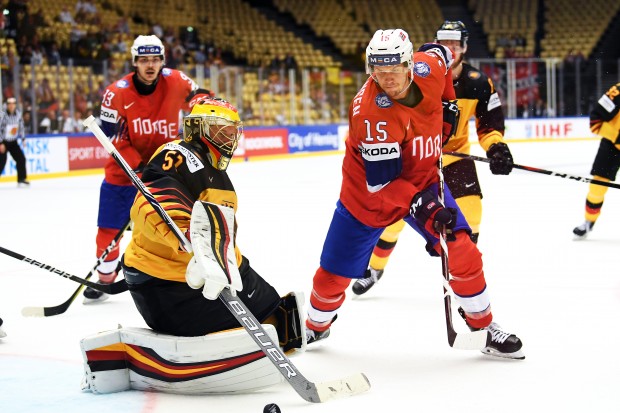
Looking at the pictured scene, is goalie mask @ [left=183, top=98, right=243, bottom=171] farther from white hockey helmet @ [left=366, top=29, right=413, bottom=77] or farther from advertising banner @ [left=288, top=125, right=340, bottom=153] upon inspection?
advertising banner @ [left=288, top=125, right=340, bottom=153]

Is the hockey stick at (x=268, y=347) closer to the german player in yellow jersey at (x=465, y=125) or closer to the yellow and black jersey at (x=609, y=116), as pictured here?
the german player in yellow jersey at (x=465, y=125)

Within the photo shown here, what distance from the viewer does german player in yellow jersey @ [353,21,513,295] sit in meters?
4.30

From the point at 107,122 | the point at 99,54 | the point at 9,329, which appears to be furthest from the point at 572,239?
the point at 99,54

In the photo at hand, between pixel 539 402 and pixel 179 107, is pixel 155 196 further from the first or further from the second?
pixel 179 107

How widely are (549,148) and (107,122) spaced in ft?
43.7

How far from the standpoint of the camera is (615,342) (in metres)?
3.41

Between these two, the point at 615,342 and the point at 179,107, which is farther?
the point at 179,107

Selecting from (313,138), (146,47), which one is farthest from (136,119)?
(313,138)

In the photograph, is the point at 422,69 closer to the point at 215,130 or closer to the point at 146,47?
the point at 215,130

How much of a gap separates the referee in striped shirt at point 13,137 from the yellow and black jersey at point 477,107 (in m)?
7.84

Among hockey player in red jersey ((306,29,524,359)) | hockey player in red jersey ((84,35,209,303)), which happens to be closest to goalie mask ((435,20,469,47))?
hockey player in red jersey ((306,29,524,359))

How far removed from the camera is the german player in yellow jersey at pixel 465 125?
4.30 m

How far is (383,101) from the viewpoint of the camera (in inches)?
125

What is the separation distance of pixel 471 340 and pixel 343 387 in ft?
1.84
